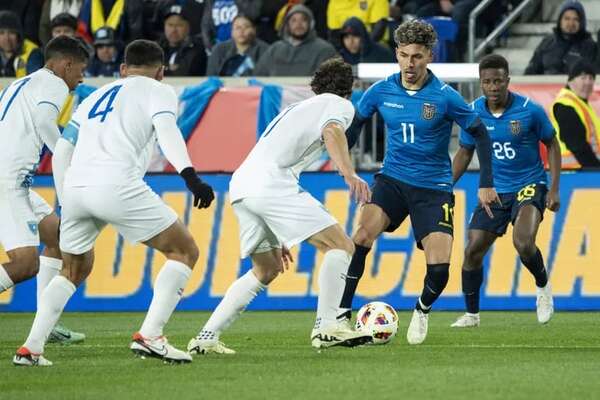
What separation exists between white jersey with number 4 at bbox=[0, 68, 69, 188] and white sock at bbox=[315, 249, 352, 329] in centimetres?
245

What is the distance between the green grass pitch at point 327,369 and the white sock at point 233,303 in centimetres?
24

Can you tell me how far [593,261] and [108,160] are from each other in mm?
7298

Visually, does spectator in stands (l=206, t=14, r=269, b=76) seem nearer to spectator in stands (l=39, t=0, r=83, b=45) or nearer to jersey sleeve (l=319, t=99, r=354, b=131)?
spectator in stands (l=39, t=0, r=83, b=45)

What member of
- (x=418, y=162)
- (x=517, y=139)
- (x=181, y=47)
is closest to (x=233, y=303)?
(x=418, y=162)

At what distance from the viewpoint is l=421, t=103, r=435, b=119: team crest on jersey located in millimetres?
12320

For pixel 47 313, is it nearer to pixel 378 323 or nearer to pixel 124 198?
pixel 124 198

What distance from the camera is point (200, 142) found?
1856cm

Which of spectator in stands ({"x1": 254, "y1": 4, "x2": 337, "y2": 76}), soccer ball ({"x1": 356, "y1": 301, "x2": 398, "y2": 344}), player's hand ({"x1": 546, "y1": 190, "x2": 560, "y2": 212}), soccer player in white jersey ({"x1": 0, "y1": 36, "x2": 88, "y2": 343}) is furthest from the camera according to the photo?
spectator in stands ({"x1": 254, "y1": 4, "x2": 337, "y2": 76})

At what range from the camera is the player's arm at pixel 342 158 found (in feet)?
34.5

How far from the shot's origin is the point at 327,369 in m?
10.0

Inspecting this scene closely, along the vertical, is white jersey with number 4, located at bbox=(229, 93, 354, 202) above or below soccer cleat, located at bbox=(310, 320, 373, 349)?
above

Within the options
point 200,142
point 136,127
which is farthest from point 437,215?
point 200,142

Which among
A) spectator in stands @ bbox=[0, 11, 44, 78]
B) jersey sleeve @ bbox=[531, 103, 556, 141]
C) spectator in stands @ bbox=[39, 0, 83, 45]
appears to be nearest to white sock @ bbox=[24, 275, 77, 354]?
jersey sleeve @ bbox=[531, 103, 556, 141]

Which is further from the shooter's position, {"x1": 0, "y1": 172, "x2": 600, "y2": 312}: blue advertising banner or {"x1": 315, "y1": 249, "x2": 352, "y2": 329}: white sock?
{"x1": 0, "y1": 172, "x2": 600, "y2": 312}: blue advertising banner
